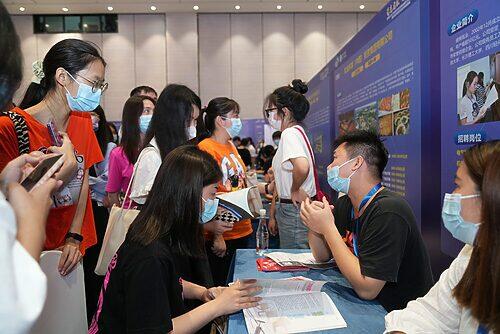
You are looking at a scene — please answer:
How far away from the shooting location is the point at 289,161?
2.81 m

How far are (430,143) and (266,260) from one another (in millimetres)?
946

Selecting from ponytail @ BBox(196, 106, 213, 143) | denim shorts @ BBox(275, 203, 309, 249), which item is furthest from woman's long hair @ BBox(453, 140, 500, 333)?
ponytail @ BBox(196, 106, 213, 143)

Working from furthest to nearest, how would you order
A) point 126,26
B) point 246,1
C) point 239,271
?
1. point 126,26
2. point 246,1
3. point 239,271

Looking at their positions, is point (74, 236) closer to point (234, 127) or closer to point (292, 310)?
point (292, 310)

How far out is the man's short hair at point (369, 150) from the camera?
1.71 m

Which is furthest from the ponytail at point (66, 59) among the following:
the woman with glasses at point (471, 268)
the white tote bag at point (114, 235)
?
the woman with glasses at point (471, 268)

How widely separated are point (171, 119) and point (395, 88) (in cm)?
126

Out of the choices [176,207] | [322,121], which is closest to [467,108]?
[176,207]

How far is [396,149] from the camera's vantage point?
2234 mm

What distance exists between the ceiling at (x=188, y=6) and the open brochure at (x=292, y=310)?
770cm

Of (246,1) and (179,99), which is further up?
(246,1)

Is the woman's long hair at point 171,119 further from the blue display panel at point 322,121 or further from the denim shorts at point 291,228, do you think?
the blue display panel at point 322,121

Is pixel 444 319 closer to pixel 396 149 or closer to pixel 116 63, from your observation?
pixel 396 149

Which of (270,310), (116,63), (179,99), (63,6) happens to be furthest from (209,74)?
(270,310)
